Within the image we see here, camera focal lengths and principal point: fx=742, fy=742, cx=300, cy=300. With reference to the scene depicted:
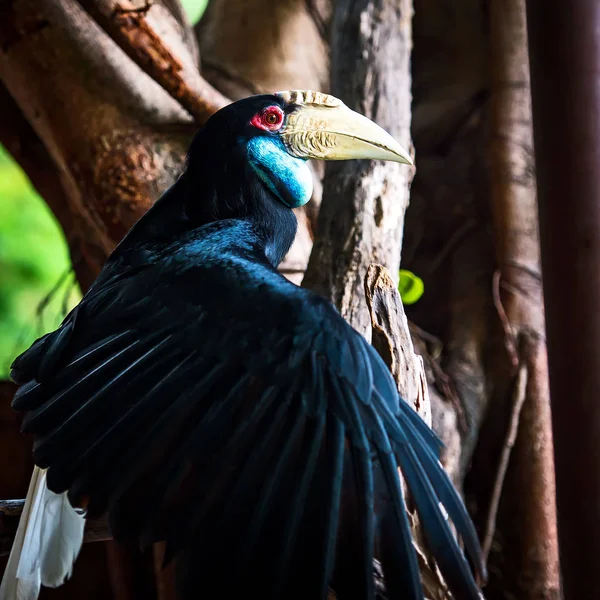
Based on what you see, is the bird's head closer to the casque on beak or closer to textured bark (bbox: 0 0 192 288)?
the casque on beak

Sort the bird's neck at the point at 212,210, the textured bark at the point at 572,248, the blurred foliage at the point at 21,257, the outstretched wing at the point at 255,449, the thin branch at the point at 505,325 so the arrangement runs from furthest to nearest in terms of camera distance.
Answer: the blurred foliage at the point at 21,257 < the thin branch at the point at 505,325 < the bird's neck at the point at 212,210 < the textured bark at the point at 572,248 < the outstretched wing at the point at 255,449

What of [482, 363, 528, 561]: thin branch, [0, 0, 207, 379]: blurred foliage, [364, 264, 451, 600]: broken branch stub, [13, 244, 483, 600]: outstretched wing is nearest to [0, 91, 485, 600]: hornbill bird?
[13, 244, 483, 600]: outstretched wing

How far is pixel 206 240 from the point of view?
851mm

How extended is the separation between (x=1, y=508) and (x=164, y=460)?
426 mm

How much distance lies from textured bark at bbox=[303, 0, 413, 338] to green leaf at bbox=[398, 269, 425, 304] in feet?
0.63

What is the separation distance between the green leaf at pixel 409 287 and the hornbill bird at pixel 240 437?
589 mm

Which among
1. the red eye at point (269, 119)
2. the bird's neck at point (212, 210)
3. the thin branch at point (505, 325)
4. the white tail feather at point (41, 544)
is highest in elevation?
the red eye at point (269, 119)

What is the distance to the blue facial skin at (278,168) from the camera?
0.98 metres

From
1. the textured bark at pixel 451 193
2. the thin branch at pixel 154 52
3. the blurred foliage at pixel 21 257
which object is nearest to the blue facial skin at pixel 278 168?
the thin branch at pixel 154 52

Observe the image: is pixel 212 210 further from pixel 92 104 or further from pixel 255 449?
pixel 92 104

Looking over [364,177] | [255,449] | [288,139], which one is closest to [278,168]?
[288,139]

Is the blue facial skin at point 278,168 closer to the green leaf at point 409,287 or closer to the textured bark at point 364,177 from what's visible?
the textured bark at point 364,177

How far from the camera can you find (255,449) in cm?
60

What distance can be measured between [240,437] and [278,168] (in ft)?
1.57
